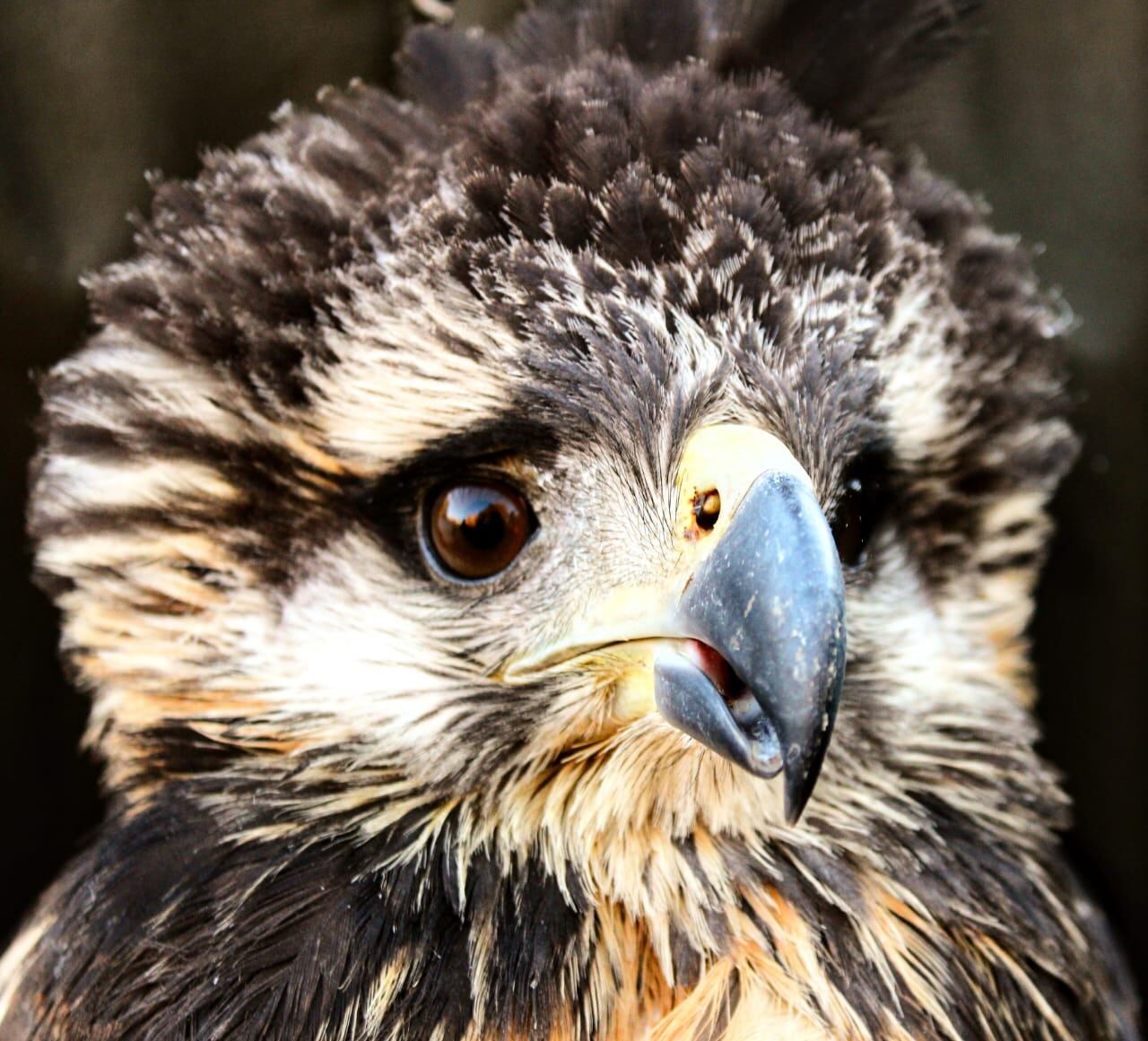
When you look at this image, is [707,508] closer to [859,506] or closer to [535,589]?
[535,589]

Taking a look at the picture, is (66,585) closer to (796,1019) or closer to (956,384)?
(796,1019)

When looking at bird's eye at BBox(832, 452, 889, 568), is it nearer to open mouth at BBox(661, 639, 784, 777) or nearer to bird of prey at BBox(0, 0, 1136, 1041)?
bird of prey at BBox(0, 0, 1136, 1041)

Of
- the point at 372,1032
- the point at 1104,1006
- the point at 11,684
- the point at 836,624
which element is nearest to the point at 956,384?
the point at 836,624

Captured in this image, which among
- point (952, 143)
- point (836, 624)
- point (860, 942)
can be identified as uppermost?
point (952, 143)

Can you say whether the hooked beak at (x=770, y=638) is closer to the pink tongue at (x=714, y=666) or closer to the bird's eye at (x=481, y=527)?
the pink tongue at (x=714, y=666)

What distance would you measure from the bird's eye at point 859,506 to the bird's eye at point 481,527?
0.34 metres

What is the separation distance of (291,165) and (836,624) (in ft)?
2.66

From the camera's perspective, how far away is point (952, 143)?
1.95 metres

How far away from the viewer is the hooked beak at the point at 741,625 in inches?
35.8

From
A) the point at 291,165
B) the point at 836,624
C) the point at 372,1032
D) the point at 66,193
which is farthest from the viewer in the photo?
the point at 66,193

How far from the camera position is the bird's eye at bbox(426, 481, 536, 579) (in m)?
1.15

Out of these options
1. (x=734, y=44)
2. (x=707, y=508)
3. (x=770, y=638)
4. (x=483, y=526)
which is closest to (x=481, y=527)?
(x=483, y=526)

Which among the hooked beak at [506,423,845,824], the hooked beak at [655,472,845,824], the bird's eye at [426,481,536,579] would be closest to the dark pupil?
the bird's eye at [426,481,536,579]

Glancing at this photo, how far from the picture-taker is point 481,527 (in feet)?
3.77
